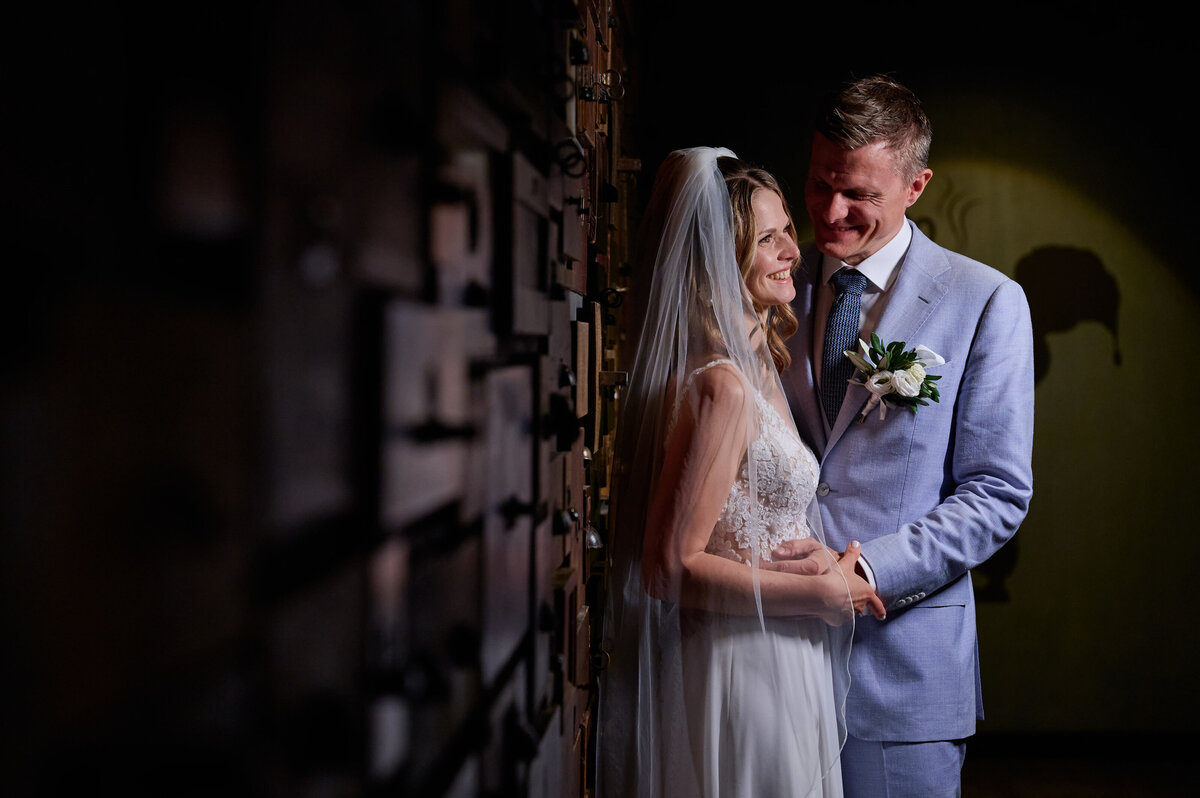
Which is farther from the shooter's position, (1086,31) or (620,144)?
(1086,31)

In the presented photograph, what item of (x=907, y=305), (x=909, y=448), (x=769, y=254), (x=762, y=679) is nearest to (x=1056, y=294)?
(x=907, y=305)

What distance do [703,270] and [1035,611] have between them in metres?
2.49

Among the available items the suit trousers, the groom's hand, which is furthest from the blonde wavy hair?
the suit trousers

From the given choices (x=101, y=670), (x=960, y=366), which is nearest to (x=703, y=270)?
(x=960, y=366)

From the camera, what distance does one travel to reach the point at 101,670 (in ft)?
0.89

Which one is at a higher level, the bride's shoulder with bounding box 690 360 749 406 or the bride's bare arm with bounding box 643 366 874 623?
the bride's shoulder with bounding box 690 360 749 406

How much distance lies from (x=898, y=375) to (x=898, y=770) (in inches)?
31.3

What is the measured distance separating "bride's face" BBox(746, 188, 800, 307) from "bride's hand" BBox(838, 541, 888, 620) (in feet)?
1.71

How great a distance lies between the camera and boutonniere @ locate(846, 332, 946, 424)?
1582 mm

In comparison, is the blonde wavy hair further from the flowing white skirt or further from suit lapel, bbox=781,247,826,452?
the flowing white skirt

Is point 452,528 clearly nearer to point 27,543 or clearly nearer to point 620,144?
point 27,543

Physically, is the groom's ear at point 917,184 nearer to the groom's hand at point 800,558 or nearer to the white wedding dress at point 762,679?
the white wedding dress at point 762,679

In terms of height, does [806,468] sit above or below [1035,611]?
above

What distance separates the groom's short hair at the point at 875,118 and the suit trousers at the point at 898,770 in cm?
122
